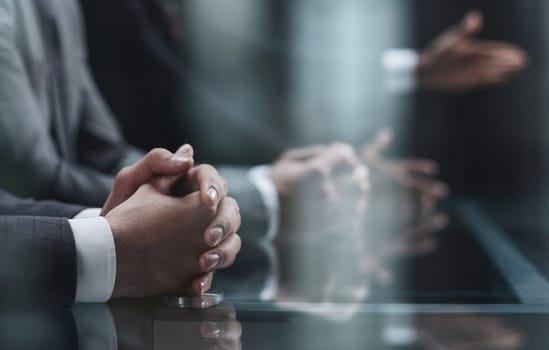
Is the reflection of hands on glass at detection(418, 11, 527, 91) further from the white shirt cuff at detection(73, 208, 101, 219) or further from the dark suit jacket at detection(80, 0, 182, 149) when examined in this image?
the white shirt cuff at detection(73, 208, 101, 219)

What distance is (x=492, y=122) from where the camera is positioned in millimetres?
1804

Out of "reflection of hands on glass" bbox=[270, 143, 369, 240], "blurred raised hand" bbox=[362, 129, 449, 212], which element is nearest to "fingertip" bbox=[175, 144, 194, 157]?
"reflection of hands on glass" bbox=[270, 143, 369, 240]

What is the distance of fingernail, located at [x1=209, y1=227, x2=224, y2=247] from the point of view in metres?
0.52

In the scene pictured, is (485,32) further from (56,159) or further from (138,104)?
(56,159)

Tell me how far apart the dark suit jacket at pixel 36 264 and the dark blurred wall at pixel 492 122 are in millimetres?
1384

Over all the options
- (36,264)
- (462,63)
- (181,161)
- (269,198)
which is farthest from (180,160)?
(462,63)

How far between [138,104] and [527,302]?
648 millimetres

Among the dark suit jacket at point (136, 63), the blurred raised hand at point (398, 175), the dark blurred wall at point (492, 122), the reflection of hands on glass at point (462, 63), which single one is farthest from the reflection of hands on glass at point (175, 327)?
the dark blurred wall at point (492, 122)

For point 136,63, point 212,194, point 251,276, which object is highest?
point 136,63

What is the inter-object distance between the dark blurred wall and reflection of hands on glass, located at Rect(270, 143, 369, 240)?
33.7 inches

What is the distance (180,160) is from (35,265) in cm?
13

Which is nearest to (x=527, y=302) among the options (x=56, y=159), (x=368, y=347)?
(x=368, y=347)

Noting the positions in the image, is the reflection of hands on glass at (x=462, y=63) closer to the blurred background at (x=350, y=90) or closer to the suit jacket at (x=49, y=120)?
the blurred background at (x=350, y=90)

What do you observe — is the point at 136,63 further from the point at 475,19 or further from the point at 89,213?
the point at 475,19
